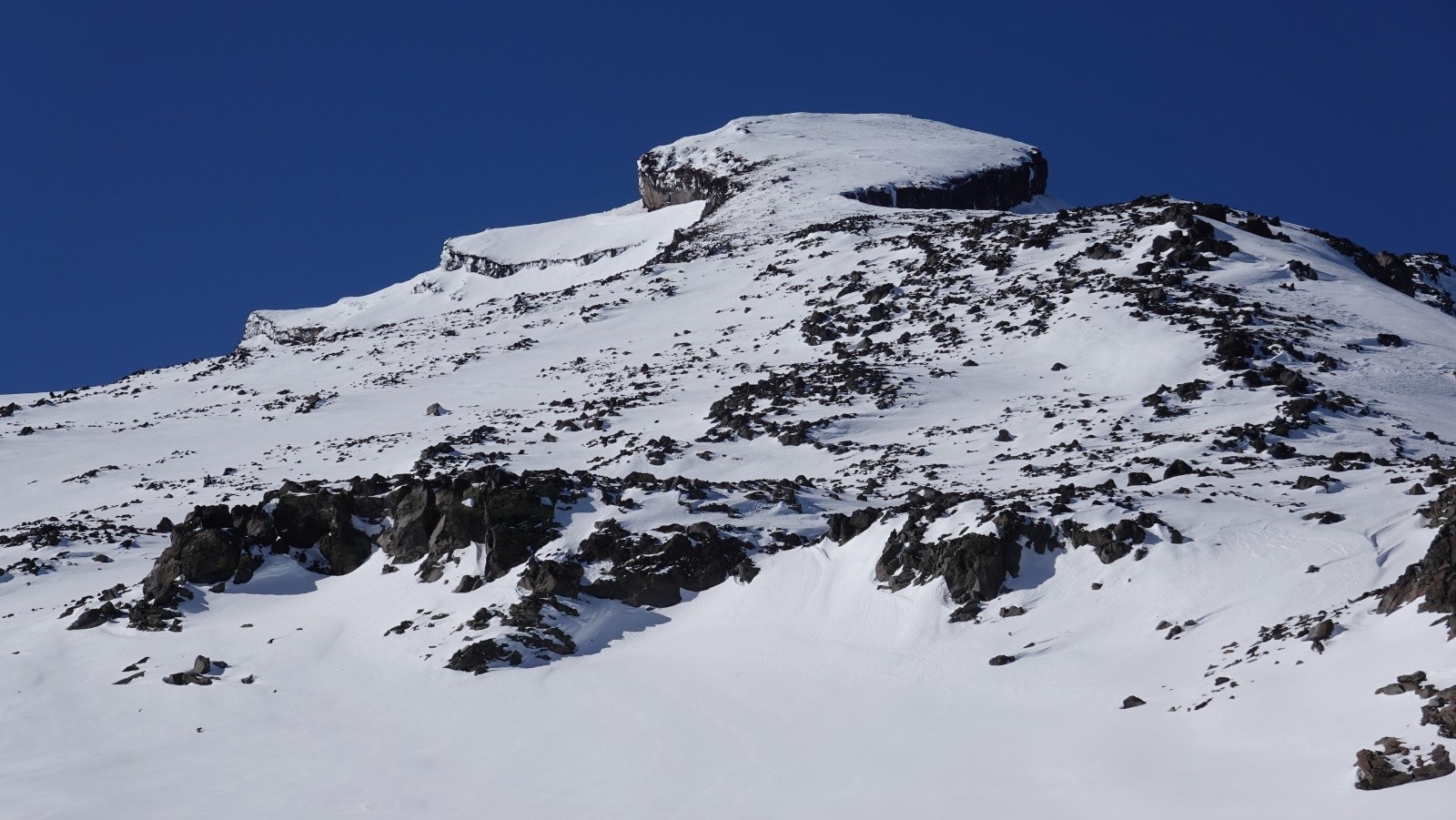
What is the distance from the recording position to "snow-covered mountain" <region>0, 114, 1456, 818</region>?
15.3 metres

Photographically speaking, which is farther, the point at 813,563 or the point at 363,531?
the point at 363,531

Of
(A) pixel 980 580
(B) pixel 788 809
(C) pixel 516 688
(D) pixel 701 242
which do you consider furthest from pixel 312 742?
(D) pixel 701 242

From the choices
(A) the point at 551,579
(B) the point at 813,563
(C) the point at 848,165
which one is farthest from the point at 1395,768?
(C) the point at 848,165

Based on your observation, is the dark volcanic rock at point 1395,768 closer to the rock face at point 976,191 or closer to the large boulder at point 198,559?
the large boulder at point 198,559

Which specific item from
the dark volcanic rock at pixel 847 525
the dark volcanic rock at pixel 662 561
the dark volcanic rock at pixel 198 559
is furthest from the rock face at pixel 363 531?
the dark volcanic rock at pixel 847 525

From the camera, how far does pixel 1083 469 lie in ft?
101

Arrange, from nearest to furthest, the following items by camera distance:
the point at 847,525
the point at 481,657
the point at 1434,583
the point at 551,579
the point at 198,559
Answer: the point at 1434,583 → the point at 481,657 → the point at 551,579 → the point at 847,525 → the point at 198,559

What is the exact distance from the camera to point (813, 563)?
2448 centimetres

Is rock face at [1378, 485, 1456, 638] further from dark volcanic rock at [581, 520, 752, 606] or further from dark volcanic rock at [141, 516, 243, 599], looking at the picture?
dark volcanic rock at [141, 516, 243, 599]

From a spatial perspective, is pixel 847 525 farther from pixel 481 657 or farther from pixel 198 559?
pixel 198 559

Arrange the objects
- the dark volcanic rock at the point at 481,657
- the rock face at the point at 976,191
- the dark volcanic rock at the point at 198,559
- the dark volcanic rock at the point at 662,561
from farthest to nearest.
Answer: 1. the rock face at the point at 976,191
2. the dark volcanic rock at the point at 198,559
3. the dark volcanic rock at the point at 662,561
4. the dark volcanic rock at the point at 481,657

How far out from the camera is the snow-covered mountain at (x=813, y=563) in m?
15.3

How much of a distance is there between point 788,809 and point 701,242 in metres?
71.4

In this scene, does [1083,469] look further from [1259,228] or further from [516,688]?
[1259,228]
